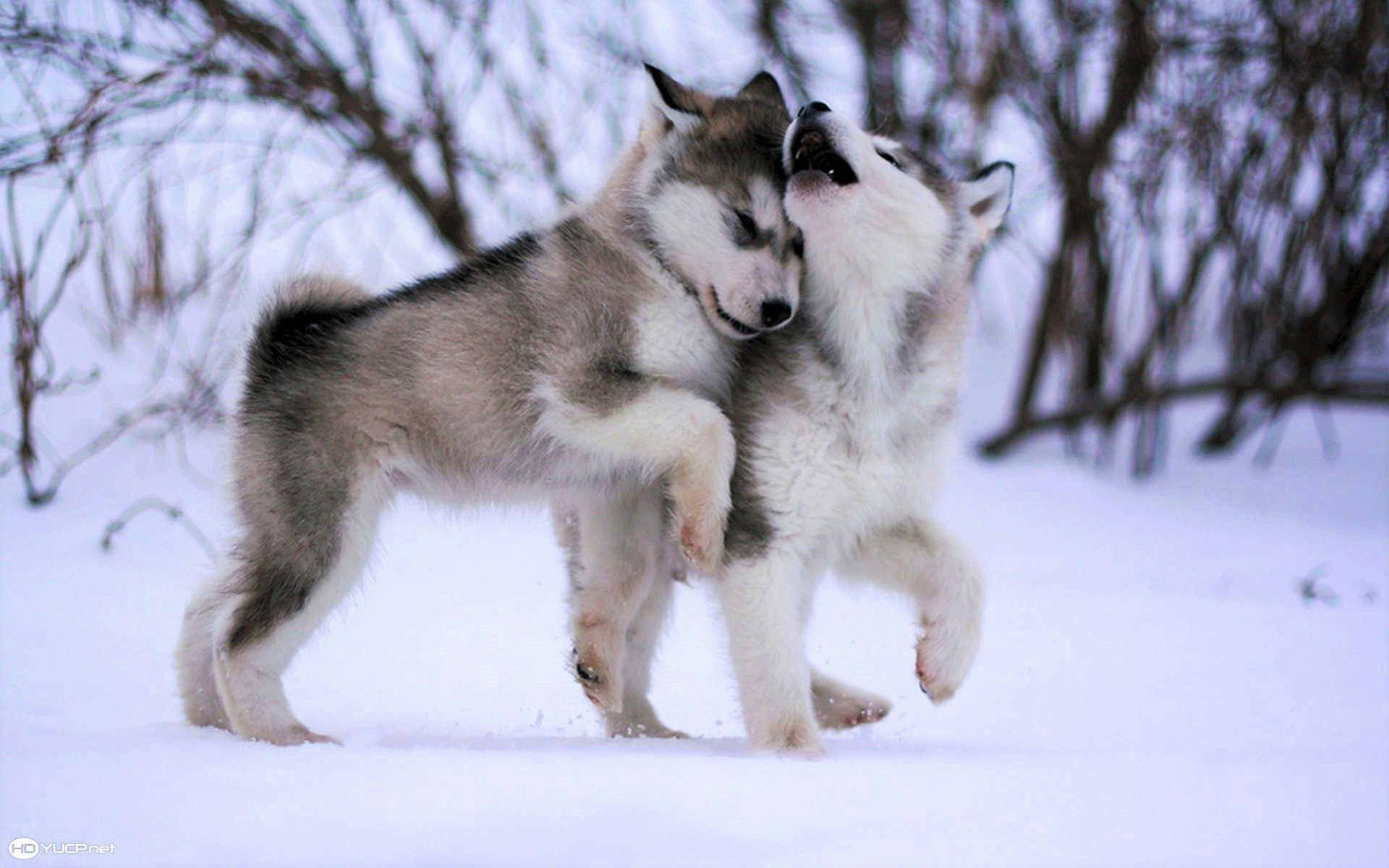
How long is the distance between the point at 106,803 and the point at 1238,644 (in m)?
4.18

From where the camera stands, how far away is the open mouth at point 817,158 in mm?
3430

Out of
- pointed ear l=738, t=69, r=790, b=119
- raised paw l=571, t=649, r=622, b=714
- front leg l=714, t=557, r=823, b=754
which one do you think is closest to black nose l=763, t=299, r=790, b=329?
front leg l=714, t=557, r=823, b=754

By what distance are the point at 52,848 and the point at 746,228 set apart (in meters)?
2.10

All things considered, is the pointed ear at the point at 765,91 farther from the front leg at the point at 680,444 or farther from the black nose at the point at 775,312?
the front leg at the point at 680,444

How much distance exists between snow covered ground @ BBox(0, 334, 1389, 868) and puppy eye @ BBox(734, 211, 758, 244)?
0.92 meters

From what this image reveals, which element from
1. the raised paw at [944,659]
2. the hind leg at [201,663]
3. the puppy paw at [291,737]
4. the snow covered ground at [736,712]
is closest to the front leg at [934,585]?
the raised paw at [944,659]

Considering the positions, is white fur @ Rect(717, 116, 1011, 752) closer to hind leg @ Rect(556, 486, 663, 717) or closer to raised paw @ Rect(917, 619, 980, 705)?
raised paw @ Rect(917, 619, 980, 705)

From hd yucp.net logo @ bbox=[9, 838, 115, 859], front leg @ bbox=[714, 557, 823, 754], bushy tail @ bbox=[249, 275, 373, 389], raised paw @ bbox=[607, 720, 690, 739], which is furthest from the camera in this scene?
raised paw @ bbox=[607, 720, 690, 739]

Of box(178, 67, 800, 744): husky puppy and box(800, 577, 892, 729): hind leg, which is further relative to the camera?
box(800, 577, 892, 729): hind leg

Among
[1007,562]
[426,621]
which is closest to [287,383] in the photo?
[426,621]

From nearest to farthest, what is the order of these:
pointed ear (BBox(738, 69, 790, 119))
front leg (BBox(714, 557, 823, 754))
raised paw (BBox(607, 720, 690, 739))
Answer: front leg (BBox(714, 557, 823, 754)) → raised paw (BBox(607, 720, 690, 739)) → pointed ear (BBox(738, 69, 790, 119))

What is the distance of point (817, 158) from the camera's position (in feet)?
11.5

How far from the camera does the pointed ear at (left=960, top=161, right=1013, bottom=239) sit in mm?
3830

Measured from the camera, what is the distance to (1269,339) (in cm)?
880
